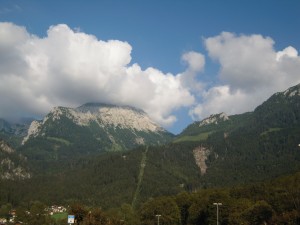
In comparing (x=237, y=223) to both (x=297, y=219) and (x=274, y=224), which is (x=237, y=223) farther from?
(x=297, y=219)

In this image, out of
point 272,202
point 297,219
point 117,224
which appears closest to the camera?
→ point 297,219

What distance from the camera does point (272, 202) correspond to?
531ft

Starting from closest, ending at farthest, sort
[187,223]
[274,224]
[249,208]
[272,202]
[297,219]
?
1. [297,219]
2. [274,224]
3. [249,208]
4. [272,202]
5. [187,223]

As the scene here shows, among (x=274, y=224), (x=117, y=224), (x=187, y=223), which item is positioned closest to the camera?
(x=274, y=224)

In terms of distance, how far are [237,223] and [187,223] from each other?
45700 millimetres

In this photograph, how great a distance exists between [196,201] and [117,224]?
195 ft

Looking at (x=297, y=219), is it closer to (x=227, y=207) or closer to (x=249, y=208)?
(x=249, y=208)

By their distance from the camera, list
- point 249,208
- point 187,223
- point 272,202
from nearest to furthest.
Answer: point 249,208
point 272,202
point 187,223

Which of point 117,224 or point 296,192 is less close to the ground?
point 296,192

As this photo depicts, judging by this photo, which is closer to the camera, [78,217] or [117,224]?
[78,217]

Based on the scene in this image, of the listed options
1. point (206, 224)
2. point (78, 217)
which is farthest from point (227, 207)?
point (78, 217)

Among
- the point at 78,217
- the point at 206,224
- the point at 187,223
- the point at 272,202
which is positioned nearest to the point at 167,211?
the point at 187,223

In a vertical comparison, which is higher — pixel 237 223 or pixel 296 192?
pixel 296 192

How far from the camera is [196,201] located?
19325 centimetres
